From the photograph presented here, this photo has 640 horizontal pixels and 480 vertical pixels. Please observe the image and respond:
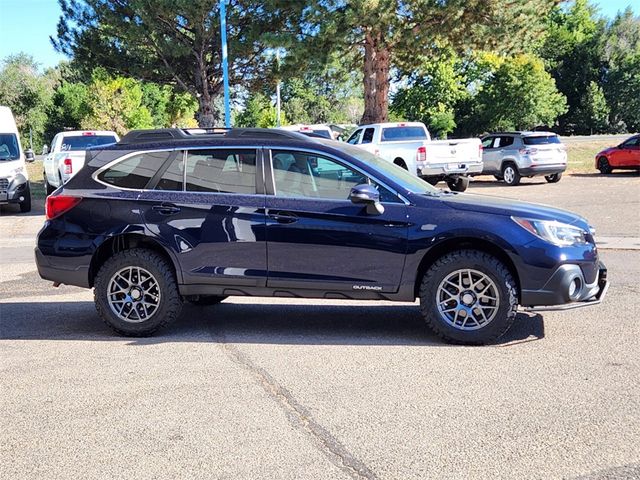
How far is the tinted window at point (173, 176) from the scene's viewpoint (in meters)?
6.25

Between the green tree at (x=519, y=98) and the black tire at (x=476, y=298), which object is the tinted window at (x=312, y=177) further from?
the green tree at (x=519, y=98)

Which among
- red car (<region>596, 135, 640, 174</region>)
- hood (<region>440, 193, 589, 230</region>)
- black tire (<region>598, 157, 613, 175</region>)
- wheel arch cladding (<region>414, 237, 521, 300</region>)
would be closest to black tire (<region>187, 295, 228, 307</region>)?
wheel arch cladding (<region>414, 237, 521, 300</region>)

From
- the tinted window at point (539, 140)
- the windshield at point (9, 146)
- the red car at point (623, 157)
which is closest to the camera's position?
the windshield at point (9, 146)

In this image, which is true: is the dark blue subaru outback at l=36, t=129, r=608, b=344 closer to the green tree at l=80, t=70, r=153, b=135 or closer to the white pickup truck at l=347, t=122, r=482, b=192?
the white pickup truck at l=347, t=122, r=482, b=192

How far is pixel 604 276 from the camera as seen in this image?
5.95 metres

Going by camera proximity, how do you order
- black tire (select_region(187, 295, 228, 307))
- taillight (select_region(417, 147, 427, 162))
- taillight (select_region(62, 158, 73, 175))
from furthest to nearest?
taillight (select_region(417, 147, 427, 162)) < taillight (select_region(62, 158, 73, 175)) < black tire (select_region(187, 295, 228, 307))

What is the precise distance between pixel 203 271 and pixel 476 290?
2340 mm

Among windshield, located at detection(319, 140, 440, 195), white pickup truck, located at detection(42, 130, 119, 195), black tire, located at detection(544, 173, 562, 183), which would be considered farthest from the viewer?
black tire, located at detection(544, 173, 562, 183)

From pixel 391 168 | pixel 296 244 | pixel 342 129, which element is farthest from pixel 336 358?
pixel 342 129

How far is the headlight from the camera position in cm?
562

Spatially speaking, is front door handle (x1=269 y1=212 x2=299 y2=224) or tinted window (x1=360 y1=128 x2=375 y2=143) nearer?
front door handle (x1=269 y1=212 x2=299 y2=224)

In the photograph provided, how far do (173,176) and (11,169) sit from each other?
12894 millimetres

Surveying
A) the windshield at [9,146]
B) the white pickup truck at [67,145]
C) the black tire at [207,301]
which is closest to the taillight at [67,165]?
the white pickup truck at [67,145]

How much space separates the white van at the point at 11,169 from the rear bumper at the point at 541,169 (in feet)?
49.0
